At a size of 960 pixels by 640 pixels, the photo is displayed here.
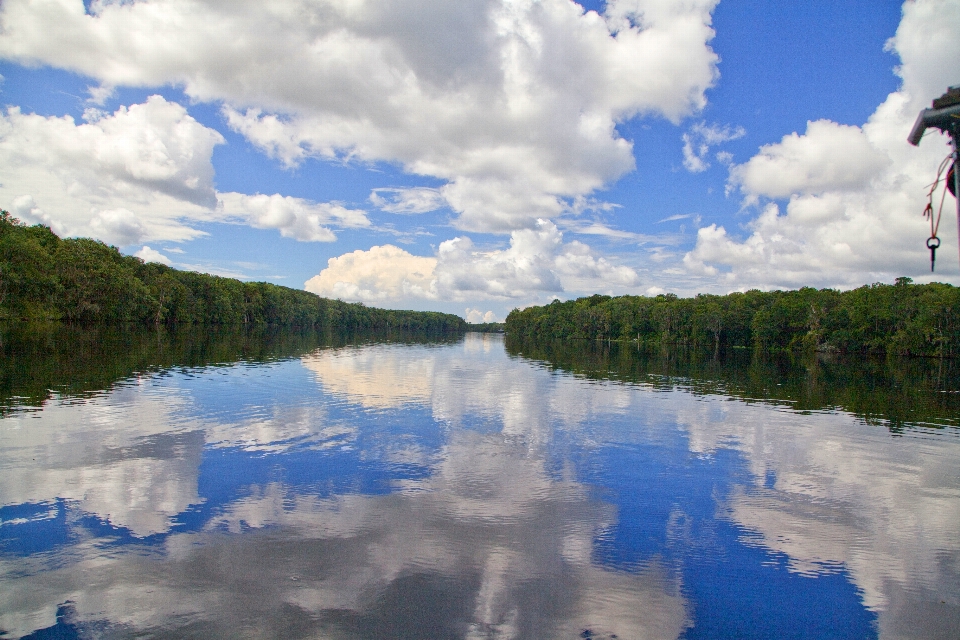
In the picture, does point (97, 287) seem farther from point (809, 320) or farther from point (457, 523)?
point (809, 320)

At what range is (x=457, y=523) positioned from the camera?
34.4 ft

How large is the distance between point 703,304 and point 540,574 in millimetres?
155241

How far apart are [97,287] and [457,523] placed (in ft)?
376

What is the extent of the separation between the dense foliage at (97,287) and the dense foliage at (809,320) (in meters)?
118

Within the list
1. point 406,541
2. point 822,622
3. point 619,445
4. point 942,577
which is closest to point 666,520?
point 822,622

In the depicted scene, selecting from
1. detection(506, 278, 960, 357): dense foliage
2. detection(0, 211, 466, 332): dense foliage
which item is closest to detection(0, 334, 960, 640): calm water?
detection(0, 211, 466, 332): dense foliage

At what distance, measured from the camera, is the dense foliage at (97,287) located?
7969 cm

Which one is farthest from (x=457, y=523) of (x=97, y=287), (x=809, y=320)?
(x=809, y=320)

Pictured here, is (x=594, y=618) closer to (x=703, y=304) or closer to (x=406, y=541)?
(x=406, y=541)

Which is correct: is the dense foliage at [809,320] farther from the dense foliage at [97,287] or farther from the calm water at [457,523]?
the dense foliage at [97,287]

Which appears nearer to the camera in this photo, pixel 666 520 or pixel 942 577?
pixel 942 577

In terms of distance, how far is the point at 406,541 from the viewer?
958cm

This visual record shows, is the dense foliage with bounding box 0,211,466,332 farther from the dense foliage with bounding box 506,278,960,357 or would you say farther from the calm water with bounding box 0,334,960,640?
the dense foliage with bounding box 506,278,960,357

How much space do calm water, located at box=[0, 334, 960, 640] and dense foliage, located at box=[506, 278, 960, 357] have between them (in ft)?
258
